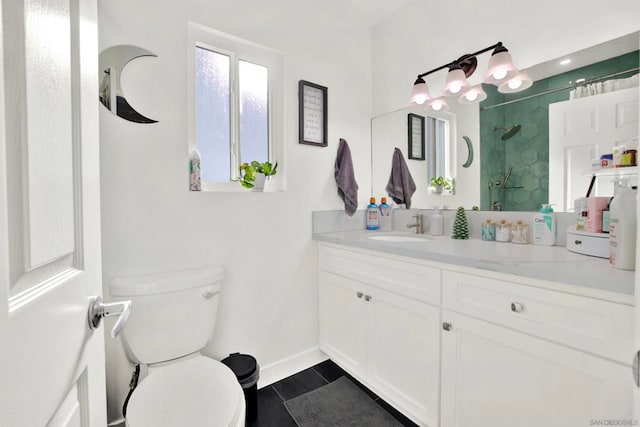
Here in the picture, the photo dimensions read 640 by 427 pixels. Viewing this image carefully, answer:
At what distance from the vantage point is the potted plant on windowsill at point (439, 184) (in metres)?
1.82

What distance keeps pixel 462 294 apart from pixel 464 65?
4.32 feet

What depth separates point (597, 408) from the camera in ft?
2.73

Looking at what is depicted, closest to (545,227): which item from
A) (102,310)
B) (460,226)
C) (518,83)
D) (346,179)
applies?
(460,226)

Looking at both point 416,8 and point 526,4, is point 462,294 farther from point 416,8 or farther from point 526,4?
point 416,8

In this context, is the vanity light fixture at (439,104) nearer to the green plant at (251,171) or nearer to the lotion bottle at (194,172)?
the green plant at (251,171)

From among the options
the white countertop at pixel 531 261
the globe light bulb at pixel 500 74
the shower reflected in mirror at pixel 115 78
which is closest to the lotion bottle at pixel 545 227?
the white countertop at pixel 531 261

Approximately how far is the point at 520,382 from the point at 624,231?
0.58 metres

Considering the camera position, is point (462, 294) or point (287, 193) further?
point (287, 193)

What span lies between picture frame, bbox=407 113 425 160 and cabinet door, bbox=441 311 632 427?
1.16m

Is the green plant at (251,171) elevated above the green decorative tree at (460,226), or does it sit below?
above

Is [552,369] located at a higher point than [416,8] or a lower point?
lower

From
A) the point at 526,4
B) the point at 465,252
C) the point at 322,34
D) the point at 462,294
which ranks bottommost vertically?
the point at 462,294

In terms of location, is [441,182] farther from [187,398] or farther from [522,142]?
[187,398]

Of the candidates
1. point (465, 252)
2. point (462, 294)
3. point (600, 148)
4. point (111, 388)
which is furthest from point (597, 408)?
point (111, 388)
